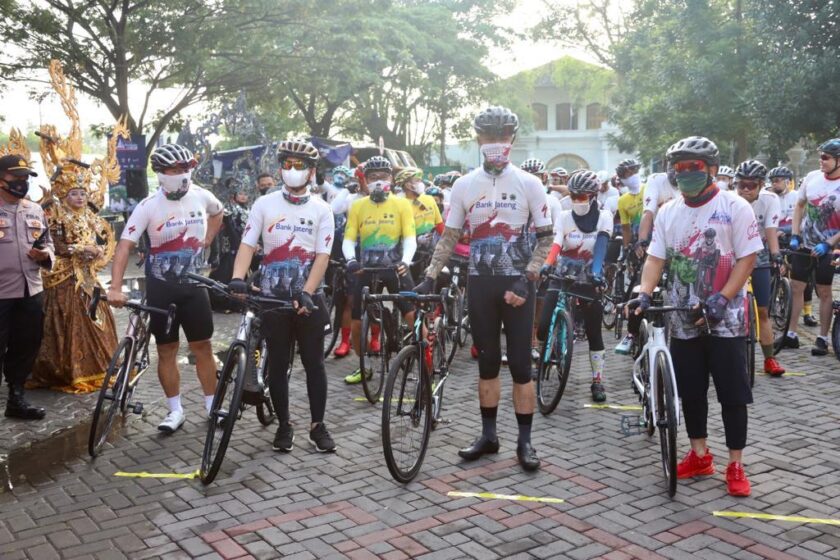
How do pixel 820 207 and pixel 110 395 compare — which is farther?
pixel 820 207

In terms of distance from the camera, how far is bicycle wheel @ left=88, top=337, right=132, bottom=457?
580 centimetres

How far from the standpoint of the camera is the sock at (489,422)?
231 inches

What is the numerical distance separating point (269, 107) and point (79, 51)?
7.89 meters

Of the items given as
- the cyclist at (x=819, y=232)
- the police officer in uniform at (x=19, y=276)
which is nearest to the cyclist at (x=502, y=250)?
the police officer in uniform at (x=19, y=276)

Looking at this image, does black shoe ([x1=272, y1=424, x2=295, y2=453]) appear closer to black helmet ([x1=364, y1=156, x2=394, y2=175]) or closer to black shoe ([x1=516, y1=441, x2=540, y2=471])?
black shoe ([x1=516, y1=441, x2=540, y2=471])

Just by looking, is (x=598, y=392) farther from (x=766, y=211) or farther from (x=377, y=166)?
(x=377, y=166)

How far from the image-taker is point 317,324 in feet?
19.5

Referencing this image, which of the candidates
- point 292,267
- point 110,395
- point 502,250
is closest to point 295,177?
point 292,267

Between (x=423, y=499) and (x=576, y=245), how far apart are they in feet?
10.6

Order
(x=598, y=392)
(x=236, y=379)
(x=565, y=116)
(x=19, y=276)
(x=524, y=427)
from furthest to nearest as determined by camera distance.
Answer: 1. (x=565, y=116)
2. (x=598, y=392)
3. (x=19, y=276)
4. (x=524, y=427)
5. (x=236, y=379)

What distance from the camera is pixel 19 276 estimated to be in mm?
6668

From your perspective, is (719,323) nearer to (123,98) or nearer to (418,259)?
(418,259)

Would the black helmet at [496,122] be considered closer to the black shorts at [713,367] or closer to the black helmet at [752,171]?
the black shorts at [713,367]

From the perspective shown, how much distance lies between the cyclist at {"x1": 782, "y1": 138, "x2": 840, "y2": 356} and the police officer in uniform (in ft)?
23.0
